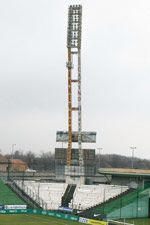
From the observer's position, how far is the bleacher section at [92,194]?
57.9 m

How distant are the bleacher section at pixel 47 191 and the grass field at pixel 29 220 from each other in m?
7.83

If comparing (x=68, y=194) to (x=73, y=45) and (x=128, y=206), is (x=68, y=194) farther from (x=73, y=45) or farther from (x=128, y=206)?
(x=73, y=45)

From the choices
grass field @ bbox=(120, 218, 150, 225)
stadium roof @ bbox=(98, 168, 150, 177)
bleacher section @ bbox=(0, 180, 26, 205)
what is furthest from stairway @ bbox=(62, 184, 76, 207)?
grass field @ bbox=(120, 218, 150, 225)

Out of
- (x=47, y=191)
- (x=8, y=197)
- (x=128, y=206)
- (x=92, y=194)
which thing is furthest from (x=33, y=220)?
(x=47, y=191)

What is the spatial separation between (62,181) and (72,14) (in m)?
34.2

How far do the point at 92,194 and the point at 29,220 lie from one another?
1772 cm

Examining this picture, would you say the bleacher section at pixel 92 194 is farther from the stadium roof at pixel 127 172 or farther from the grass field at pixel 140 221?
the grass field at pixel 140 221

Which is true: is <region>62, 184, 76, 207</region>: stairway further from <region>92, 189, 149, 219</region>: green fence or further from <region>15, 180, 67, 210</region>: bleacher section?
<region>92, 189, 149, 219</region>: green fence

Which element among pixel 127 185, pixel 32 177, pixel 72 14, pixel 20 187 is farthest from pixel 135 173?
pixel 72 14

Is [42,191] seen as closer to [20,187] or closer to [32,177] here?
[20,187]

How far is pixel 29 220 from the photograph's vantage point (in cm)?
4694

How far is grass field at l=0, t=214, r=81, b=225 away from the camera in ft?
147

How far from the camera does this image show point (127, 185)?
2569 inches

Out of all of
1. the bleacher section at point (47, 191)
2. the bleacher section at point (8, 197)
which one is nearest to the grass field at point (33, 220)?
the bleacher section at point (8, 197)
